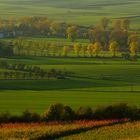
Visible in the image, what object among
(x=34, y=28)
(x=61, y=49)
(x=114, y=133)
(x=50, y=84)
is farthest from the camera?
(x=34, y=28)

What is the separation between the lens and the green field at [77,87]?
51219 mm

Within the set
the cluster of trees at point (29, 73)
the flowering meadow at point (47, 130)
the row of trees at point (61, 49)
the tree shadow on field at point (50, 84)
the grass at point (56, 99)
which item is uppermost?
the row of trees at point (61, 49)

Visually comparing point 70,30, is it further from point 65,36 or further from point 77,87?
point 77,87

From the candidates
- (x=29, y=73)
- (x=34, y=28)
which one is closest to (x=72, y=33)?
(x=34, y=28)

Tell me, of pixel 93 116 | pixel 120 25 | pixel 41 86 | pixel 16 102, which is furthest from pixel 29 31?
pixel 93 116

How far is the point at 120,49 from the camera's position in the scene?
11112 centimetres

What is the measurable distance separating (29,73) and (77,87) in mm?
11172

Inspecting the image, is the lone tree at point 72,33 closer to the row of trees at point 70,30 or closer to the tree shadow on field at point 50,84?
the row of trees at point 70,30

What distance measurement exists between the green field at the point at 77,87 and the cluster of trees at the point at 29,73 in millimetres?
1955

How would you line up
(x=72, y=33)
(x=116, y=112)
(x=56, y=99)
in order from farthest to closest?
(x=72, y=33), (x=56, y=99), (x=116, y=112)

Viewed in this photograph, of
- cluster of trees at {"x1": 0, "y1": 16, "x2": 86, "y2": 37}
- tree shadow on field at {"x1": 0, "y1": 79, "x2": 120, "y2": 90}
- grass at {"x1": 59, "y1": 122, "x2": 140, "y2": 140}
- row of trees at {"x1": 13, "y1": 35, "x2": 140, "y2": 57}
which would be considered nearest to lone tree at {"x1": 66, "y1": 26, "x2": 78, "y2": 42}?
cluster of trees at {"x1": 0, "y1": 16, "x2": 86, "y2": 37}

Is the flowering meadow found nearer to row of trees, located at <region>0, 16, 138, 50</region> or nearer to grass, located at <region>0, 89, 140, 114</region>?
grass, located at <region>0, 89, 140, 114</region>

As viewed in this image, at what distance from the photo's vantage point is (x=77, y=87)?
204ft

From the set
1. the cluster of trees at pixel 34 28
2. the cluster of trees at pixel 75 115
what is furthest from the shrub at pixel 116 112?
the cluster of trees at pixel 34 28
